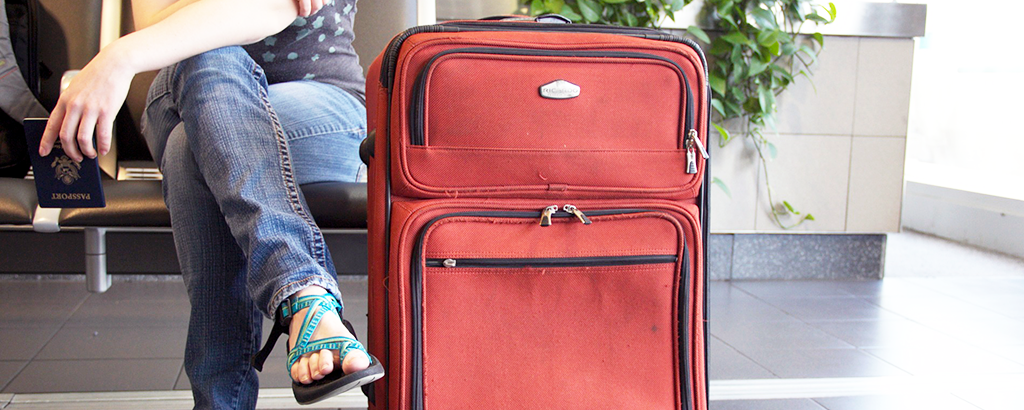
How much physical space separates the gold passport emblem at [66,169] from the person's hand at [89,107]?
0.16 ft

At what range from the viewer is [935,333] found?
1797 millimetres

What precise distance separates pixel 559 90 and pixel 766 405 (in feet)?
2.74

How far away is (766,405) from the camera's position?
1274 millimetres

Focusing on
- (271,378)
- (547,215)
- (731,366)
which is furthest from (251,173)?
(731,366)

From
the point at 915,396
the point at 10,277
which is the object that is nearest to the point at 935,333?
the point at 915,396

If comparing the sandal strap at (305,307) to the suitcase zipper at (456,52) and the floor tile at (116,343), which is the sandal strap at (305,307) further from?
the floor tile at (116,343)

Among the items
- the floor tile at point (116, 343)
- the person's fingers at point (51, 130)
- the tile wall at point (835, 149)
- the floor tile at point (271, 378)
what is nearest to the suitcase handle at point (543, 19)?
the person's fingers at point (51, 130)

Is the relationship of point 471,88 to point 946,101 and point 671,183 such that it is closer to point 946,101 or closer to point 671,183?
point 671,183

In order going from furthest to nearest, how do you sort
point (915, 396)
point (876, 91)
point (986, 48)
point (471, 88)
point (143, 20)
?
point (986, 48), point (876, 91), point (915, 396), point (143, 20), point (471, 88)

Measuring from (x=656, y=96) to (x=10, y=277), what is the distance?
2185 mm

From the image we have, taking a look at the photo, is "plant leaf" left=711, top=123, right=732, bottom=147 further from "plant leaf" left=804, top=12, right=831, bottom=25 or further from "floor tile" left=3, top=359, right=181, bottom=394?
"floor tile" left=3, top=359, right=181, bottom=394

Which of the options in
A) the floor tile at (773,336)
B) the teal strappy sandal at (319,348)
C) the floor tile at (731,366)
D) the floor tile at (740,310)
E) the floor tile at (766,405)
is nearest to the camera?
the teal strappy sandal at (319,348)

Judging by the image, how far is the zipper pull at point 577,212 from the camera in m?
0.77

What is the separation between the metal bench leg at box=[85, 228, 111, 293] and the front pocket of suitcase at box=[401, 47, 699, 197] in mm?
687
